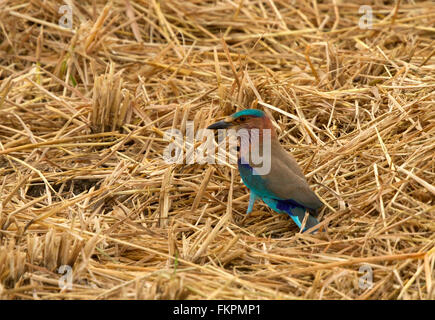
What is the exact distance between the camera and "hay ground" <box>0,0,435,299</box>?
3.54 meters

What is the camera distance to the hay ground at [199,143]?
3.54 metres

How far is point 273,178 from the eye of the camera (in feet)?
13.5

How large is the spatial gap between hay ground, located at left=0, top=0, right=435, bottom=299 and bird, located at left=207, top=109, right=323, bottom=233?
144mm

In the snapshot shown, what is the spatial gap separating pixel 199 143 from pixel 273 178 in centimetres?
72

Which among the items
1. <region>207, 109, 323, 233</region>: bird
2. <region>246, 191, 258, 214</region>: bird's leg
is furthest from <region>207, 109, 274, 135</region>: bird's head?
<region>246, 191, 258, 214</region>: bird's leg

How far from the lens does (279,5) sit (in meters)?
6.79

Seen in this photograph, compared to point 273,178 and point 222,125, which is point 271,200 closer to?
point 273,178

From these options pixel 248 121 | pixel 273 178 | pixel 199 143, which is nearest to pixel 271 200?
pixel 273 178

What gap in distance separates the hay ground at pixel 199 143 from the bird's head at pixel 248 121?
0.32 metres

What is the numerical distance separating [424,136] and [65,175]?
7.64 feet

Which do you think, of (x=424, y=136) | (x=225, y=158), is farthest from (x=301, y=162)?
(x=424, y=136)

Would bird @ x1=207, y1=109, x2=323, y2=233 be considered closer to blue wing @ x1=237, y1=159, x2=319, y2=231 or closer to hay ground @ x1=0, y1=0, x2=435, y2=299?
blue wing @ x1=237, y1=159, x2=319, y2=231

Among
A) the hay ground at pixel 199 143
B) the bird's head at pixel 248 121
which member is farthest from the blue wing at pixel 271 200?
the bird's head at pixel 248 121

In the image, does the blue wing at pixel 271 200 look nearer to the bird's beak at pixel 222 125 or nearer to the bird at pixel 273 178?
the bird at pixel 273 178
